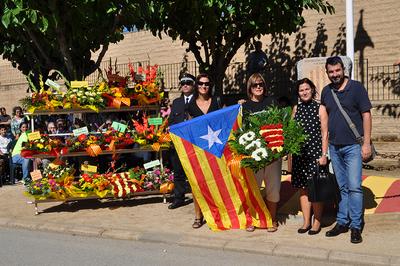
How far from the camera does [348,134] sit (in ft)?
19.1

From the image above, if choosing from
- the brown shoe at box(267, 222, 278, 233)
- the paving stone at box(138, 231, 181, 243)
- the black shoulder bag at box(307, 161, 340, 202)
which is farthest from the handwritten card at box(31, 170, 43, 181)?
the black shoulder bag at box(307, 161, 340, 202)

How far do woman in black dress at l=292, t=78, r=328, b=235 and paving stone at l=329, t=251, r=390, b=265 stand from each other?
82cm

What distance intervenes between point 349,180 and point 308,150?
1.98 feet

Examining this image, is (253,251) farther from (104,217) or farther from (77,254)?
(104,217)

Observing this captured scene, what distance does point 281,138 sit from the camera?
240 inches

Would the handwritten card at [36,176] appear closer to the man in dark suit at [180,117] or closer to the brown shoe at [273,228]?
the man in dark suit at [180,117]

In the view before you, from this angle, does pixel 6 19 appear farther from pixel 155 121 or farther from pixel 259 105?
pixel 259 105

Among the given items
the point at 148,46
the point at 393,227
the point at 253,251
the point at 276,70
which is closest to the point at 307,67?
the point at 393,227

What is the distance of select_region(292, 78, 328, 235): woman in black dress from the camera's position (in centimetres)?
620

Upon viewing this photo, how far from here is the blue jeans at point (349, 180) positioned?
586cm

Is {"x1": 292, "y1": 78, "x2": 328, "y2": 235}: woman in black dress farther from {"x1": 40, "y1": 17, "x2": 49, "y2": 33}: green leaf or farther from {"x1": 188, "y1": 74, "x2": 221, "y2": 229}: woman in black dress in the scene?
{"x1": 40, "y1": 17, "x2": 49, "y2": 33}: green leaf

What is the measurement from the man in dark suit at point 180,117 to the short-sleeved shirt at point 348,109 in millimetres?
2433

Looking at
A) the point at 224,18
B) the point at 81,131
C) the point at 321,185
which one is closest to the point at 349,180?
the point at 321,185

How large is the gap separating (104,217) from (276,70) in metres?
11.1
